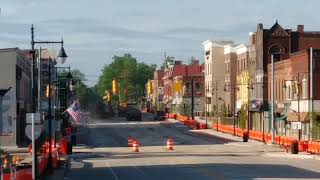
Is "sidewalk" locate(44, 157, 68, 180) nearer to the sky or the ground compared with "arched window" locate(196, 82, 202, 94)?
nearer to the ground

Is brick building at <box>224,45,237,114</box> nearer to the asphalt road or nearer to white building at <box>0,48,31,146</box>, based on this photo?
the asphalt road

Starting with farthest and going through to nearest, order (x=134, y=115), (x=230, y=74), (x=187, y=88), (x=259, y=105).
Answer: (x=187, y=88)
(x=134, y=115)
(x=230, y=74)
(x=259, y=105)

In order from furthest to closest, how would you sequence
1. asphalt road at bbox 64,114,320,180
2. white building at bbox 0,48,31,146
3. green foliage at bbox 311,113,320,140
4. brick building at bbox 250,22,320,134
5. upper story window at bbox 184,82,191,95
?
Answer: upper story window at bbox 184,82,191,95 < brick building at bbox 250,22,320,134 < white building at bbox 0,48,31,146 < green foliage at bbox 311,113,320,140 < asphalt road at bbox 64,114,320,180

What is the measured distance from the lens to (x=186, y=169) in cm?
4197

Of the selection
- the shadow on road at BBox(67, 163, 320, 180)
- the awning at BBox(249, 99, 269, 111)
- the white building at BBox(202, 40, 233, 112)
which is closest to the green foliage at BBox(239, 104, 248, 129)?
the awning at BBox(249, 99, 269, 111)

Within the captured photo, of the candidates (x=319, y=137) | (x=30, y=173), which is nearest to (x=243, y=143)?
(x=319, y=137)

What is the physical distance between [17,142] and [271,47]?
143 ft

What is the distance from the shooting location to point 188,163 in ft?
157

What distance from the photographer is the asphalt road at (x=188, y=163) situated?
3747 centimetres

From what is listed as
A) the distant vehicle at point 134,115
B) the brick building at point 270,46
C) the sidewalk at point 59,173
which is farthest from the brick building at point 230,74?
the sidewalk at point 59,173

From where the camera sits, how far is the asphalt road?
37469mm

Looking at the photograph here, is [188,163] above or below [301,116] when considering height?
below

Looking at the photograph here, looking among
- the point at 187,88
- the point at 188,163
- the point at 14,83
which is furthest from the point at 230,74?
the point at 188,163

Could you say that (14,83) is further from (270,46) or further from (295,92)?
(270,46)
